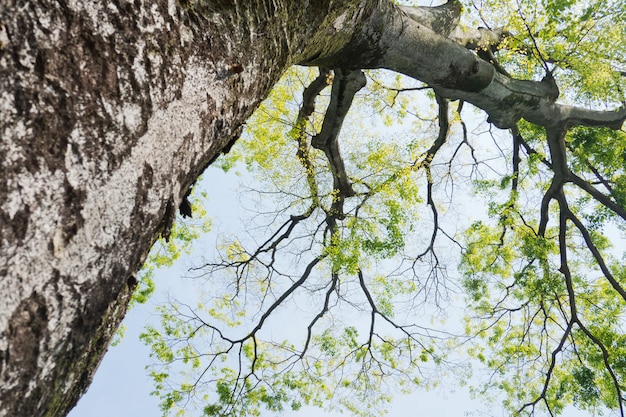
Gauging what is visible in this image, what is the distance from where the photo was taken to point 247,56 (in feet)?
5.51

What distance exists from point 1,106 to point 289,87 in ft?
22.6

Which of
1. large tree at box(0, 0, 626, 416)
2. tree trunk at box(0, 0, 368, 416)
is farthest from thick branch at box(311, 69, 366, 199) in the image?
tree trunk at box(0, 0, 368, 416)

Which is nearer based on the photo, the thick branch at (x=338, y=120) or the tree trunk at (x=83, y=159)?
the tree trunk at (x=83, y=159)

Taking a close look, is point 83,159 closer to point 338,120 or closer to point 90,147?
point 90,147

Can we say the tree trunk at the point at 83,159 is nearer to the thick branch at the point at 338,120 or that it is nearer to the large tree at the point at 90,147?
the large tree at the point at 90,147

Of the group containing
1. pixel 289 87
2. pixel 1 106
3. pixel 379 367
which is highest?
pixel 289 87

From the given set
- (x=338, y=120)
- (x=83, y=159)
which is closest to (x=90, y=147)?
(x=83, y=159)

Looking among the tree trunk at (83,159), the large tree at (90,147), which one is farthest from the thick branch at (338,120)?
the tree trunk at (83,159)

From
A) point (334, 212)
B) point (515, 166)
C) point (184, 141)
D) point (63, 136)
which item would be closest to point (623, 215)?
point (515, 166)

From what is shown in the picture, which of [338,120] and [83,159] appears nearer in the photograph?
[83,159]

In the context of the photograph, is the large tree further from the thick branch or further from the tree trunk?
the thick branch

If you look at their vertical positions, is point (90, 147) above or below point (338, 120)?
below

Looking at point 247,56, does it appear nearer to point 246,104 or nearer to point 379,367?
point 246,104

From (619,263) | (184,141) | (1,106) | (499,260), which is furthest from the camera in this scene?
(499,260)
